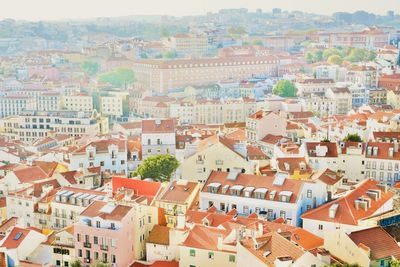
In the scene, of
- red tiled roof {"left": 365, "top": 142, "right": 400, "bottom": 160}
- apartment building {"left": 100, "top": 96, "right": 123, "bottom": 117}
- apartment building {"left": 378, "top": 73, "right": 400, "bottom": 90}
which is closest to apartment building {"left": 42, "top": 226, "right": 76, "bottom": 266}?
red tiled roof {"left": 365, "top": 142, "right": 400, "bottom": 160}

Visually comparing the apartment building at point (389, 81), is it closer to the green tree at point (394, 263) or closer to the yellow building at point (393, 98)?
the yellow building at point (393, 98)

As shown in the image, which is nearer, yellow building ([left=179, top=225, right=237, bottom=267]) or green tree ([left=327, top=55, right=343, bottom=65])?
yellow building ([left=179, top=225, right=237, bottom=267])

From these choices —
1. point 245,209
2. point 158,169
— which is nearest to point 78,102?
point 158,169

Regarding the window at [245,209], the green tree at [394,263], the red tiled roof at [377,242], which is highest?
the red tiled roof at [377,242]

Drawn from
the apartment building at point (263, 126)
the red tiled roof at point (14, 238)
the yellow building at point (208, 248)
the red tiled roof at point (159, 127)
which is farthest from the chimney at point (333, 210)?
the apartment building at point (263, 126)

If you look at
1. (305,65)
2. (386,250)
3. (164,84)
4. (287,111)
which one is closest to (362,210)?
(386,250)

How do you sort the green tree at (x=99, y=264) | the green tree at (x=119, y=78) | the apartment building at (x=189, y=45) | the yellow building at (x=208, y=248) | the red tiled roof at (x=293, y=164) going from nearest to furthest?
the yellow building at (x=208, y=248)
the green tree at (x=99, y=264)
the red tiled roof at (x=293, y=164)
the green tree at (x=119, y=78)
the apartment building at (x=189, y=45)

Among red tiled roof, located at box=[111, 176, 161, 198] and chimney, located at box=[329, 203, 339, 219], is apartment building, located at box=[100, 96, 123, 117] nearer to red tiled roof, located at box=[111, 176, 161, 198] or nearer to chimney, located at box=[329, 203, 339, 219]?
red tiled roof, located at box=[111, 176, 161, 198]
